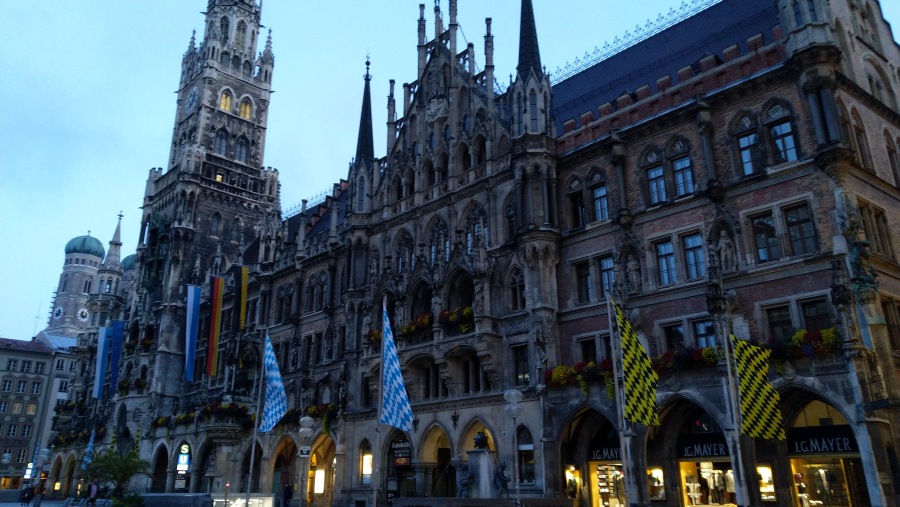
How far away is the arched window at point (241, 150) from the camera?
7249cm

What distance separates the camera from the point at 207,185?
6781cm

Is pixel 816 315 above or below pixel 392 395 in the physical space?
above

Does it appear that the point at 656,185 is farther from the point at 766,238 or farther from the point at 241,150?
the point at 241,150

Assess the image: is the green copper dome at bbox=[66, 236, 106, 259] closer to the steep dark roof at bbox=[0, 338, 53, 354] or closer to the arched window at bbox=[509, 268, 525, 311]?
the steep dark roof at bbox=[0, 338, 53, 354]

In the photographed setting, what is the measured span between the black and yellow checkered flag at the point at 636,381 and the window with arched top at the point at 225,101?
61.0 meters

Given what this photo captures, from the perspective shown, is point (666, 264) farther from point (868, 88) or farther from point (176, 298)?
point (176, 298)

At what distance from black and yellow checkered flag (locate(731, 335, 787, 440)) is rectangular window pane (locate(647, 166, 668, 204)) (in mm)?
9206

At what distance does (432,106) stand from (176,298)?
34460 mm

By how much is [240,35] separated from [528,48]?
50.8 meters

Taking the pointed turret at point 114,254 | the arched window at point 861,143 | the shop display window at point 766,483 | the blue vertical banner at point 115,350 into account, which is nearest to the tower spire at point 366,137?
the arched window at point 861,143

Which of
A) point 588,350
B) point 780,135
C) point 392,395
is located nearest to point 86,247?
point 588,350

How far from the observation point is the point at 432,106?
138 ft

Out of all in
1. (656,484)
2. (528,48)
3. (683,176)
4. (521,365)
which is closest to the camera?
(656,484)

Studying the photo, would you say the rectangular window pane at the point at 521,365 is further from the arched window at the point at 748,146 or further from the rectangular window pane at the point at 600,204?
the arched window at the point at 748,146
